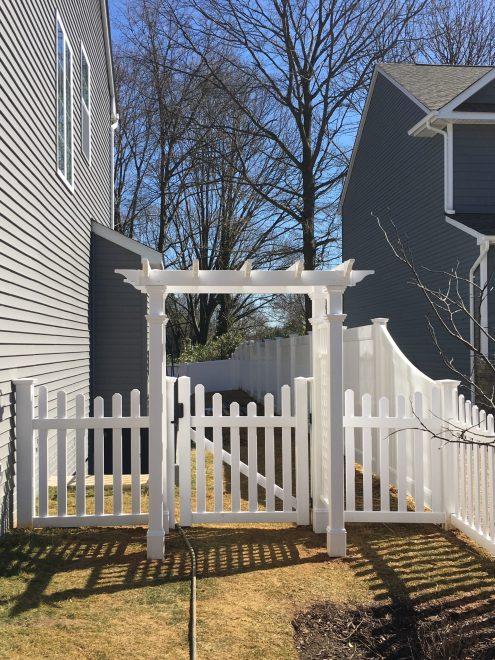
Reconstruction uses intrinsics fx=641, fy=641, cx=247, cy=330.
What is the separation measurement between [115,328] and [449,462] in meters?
6.86

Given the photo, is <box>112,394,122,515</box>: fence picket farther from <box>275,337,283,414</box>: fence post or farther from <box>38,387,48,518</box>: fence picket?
<box>275,337,283,414</box>: fence post

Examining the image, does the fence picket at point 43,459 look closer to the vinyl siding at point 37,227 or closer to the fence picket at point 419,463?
the vinyl siding at point 37,227

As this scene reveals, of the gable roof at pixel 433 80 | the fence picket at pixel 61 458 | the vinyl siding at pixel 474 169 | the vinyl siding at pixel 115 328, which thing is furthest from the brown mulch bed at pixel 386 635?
the gable roof at pixel 433 80

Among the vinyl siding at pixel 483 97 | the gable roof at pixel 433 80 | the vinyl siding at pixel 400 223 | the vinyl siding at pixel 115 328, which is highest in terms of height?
the gable roof at pixel 433 80

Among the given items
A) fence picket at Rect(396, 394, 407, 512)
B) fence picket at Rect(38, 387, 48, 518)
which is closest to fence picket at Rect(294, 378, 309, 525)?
fence picket at Rect(396, 394, 407, 512)

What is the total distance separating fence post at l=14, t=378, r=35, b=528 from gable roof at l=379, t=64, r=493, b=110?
11.0 m

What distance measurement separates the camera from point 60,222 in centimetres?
827

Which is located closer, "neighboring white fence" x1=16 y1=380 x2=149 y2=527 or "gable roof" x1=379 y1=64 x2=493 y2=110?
"neighboring white fence" x1=16 y1=380 x2=149 y2=527

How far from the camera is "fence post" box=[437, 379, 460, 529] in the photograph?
5531mm

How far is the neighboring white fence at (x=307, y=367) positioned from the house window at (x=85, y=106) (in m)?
5.02

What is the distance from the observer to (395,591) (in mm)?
4148

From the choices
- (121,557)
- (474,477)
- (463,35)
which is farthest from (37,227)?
(463,35)

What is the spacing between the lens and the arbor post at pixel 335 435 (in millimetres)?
4898

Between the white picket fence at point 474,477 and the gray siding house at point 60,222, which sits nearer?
the white picket fence at point 474,477
